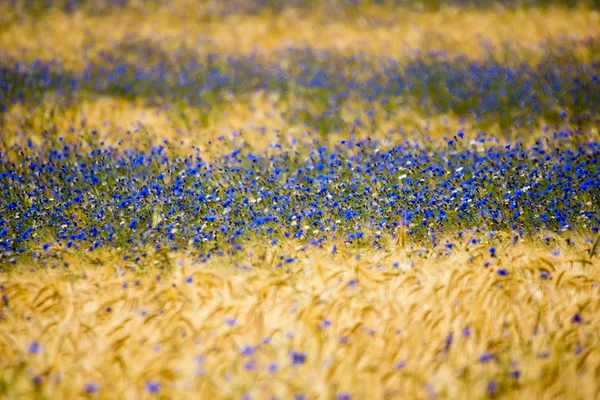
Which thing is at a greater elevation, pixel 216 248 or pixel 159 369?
pixel 216 248

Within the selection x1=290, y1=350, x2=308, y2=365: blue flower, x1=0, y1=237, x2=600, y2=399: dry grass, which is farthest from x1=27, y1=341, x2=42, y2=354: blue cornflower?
x1=290, y1=350, x2=308, y2=365: blue flower

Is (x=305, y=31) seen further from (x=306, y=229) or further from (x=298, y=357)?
(x=298, y=357)

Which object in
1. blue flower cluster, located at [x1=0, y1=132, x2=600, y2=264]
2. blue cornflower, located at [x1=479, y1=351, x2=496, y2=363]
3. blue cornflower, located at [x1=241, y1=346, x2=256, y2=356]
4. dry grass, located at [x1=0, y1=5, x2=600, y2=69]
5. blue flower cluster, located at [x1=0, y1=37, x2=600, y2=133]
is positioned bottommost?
blue cornflower, located at [x1=479, y1=351, x2=496, y2=363]

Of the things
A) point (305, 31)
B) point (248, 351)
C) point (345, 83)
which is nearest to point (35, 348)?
point (248, 351)

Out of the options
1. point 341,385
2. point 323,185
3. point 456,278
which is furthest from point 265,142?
point 341,385

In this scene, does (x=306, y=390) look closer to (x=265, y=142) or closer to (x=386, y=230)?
(x=386, y=230)

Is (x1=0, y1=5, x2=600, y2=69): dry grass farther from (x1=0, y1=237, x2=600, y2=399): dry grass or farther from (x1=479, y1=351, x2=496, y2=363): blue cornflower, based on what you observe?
(x1=479, y1=351, x2=496, y2=363): blue cornflower

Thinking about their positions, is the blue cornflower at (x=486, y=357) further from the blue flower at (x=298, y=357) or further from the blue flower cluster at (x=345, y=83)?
the blue flower cluster at (x=345, y=83)
